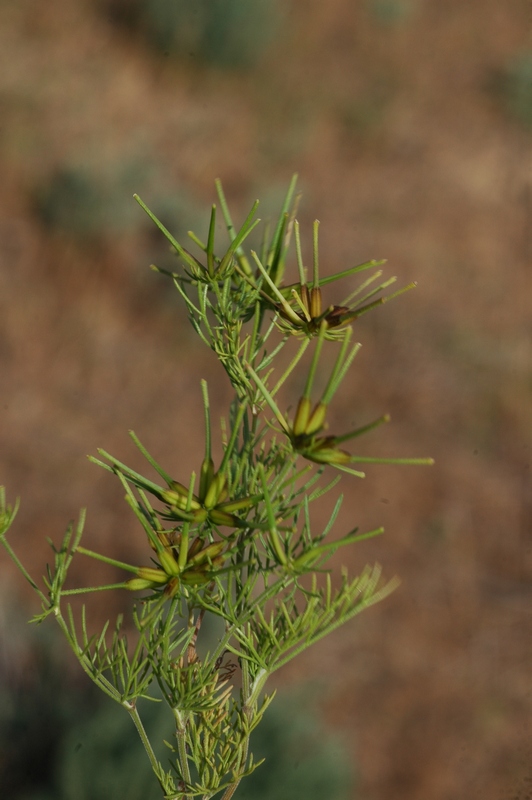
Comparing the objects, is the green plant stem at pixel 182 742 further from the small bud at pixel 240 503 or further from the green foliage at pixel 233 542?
the small bud at pixel 240 503

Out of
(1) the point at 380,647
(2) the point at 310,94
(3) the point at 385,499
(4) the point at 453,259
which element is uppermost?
(2) the point at 310,94

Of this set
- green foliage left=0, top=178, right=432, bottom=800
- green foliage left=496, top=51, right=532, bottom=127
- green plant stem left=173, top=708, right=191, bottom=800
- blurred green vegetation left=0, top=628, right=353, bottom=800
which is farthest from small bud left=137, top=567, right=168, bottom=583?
green foliage left=496, top=51, right=532, bottom=127

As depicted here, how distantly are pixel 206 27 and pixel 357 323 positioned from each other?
2113 mm

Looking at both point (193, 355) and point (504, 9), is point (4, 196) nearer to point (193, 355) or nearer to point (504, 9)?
point (193, 355)

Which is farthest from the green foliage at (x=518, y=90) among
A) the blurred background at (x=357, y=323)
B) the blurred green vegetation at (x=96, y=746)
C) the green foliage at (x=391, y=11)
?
the blurred green vegetation at (x=96, y=746)

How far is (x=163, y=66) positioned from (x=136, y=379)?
76.6 inches

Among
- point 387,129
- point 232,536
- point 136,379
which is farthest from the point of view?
point 387,129

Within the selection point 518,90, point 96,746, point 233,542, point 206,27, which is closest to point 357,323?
point 518,90

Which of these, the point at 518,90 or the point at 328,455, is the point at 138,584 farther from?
the point at 518,90

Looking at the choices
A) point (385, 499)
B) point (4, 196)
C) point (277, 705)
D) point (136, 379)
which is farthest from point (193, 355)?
point (277, 705)

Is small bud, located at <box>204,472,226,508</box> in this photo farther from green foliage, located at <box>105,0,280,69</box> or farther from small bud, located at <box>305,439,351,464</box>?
green foliage, located at <box>105,0,280,69</box>

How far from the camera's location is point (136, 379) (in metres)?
2.83

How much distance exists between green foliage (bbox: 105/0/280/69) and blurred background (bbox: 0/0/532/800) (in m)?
0.01

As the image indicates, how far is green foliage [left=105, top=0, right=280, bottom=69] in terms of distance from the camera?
3812mm
